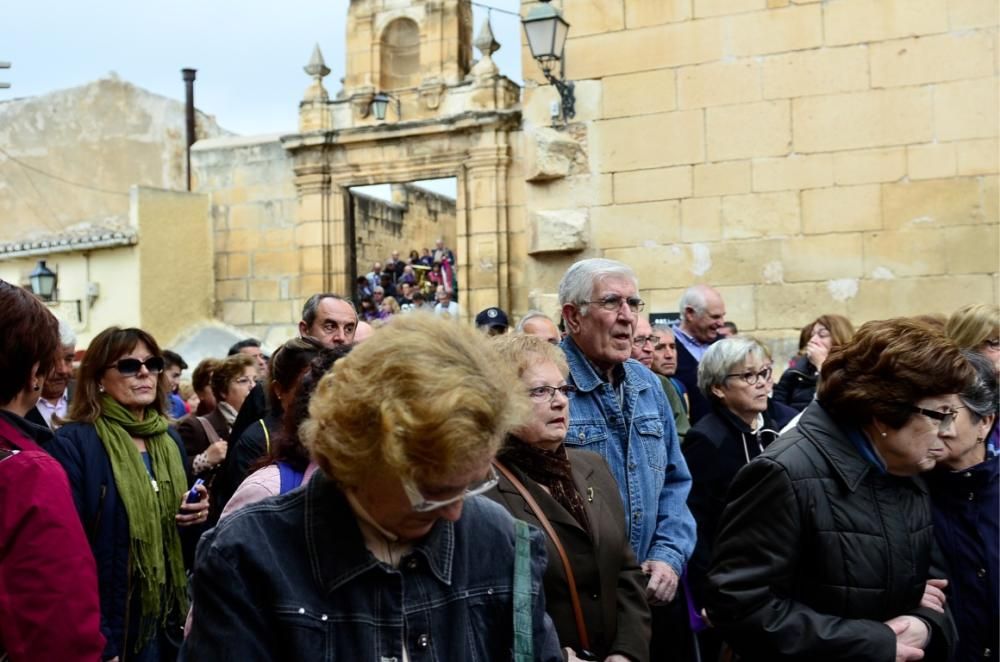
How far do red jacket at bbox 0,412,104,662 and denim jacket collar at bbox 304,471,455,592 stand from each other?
2.95 ft

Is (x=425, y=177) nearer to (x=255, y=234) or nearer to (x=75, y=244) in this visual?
(x=255, y=234)

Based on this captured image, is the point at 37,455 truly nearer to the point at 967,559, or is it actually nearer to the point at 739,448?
the point at 967,559

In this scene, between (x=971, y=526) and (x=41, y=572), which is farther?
(x=971, y=526)

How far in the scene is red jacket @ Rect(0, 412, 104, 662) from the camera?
2354 mm

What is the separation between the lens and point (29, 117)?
1920 cm

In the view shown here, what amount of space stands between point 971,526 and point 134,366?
2.99 m

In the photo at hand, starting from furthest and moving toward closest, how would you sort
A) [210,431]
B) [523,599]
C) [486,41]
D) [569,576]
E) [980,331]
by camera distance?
[486,41] < [210,431] < [980,331] < [569,576] < [523,599]

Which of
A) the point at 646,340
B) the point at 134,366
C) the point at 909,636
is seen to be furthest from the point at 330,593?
the point at 646,340

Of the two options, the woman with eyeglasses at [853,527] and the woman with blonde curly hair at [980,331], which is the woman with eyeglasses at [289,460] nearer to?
the woman with eyeglasses at [853,527]

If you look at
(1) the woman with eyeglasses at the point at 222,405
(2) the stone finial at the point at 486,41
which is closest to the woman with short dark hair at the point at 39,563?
(1) the woman with eyeglasses at the point at 222,405

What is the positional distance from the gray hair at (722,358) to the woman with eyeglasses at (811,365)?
4.16 feet

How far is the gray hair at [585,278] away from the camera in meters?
3.86

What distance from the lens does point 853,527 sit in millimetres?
2611

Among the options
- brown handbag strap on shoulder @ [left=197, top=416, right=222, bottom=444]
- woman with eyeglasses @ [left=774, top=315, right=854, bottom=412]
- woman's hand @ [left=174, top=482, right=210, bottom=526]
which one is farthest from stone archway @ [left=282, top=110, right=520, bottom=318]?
woman's hand @ [left=174, top=482, right=210, bottom=526]
